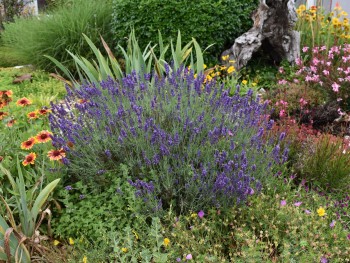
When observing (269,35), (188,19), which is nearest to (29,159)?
(188,19)

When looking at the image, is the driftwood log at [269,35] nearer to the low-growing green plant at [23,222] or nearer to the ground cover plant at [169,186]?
the ground cover plant at [169,186]

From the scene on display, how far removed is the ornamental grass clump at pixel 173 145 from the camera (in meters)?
2.79

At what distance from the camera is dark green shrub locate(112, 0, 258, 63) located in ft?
20.7

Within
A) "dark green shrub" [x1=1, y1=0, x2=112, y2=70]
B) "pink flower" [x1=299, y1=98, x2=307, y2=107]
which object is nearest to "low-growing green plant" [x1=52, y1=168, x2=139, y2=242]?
"pink flower" [x1=299, y1=98, x2=307, y2=107]

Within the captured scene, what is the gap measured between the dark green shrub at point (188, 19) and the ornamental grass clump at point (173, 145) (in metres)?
3.01

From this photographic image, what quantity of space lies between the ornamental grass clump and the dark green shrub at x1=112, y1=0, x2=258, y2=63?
9.89 ft

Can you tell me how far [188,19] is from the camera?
6.36m

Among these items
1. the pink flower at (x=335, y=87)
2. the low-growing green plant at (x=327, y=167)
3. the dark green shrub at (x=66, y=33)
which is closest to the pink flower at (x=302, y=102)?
the pink flower at (x=335, y=87)

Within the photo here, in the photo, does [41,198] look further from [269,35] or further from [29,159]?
[269,35]

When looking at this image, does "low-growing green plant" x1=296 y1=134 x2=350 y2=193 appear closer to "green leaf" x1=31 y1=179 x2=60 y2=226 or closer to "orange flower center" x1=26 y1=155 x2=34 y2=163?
"green leaf" x1=31 y1=179 x2=60 y2=226

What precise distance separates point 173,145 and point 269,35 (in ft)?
12.7

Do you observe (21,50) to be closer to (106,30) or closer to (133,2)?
(106,30)

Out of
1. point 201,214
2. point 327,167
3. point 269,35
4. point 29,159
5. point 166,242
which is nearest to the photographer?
point 166,242

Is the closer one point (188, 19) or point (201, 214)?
point (201, 214)
